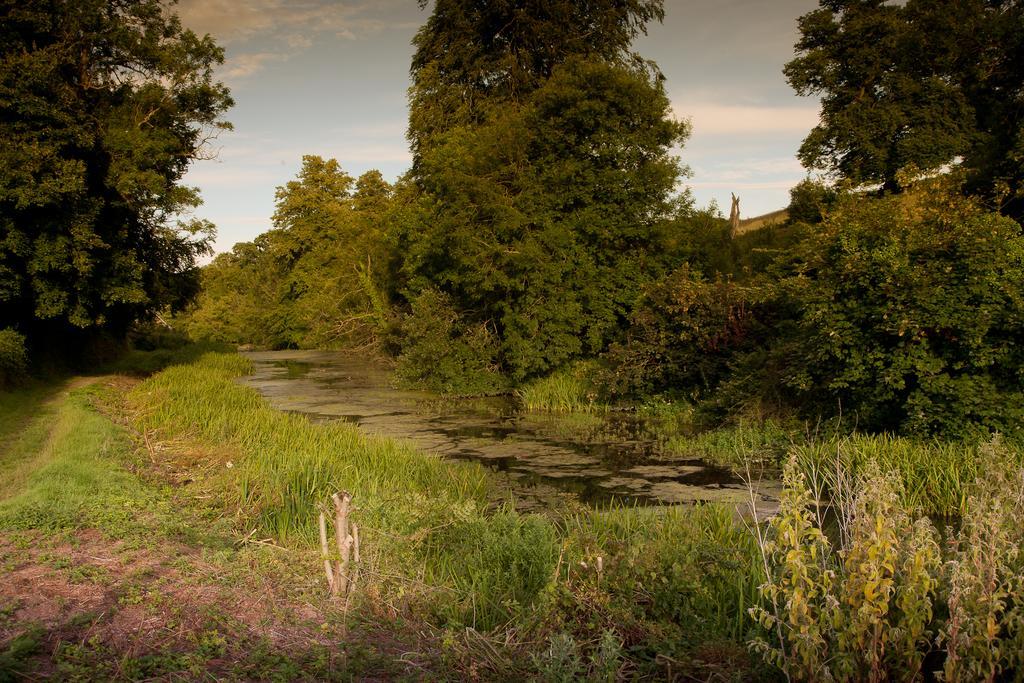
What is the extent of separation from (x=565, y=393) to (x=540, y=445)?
5.23m

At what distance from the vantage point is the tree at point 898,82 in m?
21.8

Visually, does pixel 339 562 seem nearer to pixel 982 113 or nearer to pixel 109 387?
pixel 109 387

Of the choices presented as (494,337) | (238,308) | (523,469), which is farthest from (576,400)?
(238,308)

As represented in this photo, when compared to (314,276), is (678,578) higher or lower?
lower

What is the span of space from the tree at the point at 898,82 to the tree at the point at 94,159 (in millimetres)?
19551

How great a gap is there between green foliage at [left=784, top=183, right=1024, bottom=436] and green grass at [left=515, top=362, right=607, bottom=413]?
6.36 meters

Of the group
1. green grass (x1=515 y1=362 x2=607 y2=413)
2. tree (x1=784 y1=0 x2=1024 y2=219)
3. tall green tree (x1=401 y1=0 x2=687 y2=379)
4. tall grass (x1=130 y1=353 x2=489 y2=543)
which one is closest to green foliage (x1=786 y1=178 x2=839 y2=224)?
tree (x1=784 y1=0 x2=1024 y2=219)

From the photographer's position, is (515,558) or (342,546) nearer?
(342,546)

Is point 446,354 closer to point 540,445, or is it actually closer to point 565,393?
point 565,393

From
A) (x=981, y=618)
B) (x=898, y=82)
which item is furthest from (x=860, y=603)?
(x=898, y=82)

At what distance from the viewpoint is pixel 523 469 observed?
36.1ft

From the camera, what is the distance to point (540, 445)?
42.4 feet

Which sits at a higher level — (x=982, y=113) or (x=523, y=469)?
(x=982, y=113)

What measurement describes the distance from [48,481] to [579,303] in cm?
1318
